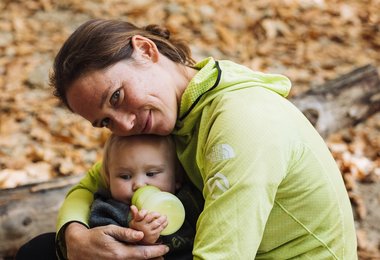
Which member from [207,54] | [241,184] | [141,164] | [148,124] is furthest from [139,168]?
[207,54]

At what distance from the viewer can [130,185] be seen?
6.68 ft

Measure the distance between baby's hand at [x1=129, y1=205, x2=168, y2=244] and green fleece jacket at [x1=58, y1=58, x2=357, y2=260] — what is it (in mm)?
197

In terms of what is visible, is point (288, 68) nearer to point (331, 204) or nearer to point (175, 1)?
point (175, 1)

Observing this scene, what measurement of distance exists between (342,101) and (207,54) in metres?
1.70

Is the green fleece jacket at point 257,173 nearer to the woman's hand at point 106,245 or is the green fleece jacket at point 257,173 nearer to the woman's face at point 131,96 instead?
the woman's face at point 131,96

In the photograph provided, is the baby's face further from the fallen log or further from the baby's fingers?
the fallen log

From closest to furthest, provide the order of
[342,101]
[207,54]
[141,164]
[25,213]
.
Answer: [141,164], [25,213], [342,101], [207,54]

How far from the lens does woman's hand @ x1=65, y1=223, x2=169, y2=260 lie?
1.81 metres

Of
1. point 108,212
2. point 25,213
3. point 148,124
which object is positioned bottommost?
point 25,213

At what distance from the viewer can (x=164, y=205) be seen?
1859mm

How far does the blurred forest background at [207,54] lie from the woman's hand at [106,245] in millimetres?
1242

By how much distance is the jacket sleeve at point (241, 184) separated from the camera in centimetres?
154

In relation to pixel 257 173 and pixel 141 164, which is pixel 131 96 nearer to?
pixel 141 164

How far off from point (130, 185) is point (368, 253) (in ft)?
4.65
